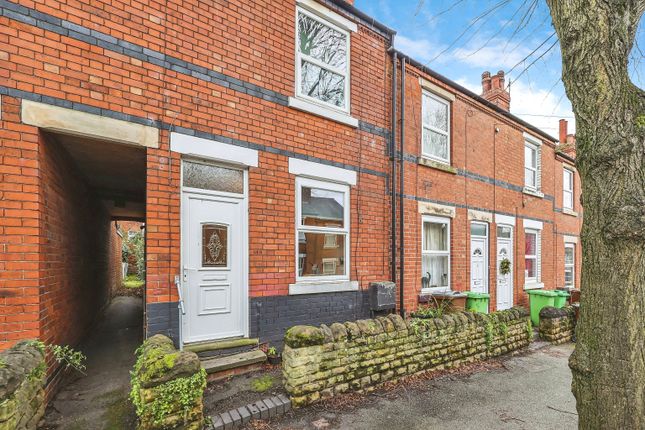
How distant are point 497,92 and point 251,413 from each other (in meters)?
11.6

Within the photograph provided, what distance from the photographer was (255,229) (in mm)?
5051

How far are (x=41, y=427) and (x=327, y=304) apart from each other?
3.79 m

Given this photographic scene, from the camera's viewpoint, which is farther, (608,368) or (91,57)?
(91,57)

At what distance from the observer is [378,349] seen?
15.0ft

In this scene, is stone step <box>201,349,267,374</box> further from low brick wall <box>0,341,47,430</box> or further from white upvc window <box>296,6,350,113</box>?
white upvc window <box>296,6,350,113</box>

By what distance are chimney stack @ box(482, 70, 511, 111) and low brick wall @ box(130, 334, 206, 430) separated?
1165cm

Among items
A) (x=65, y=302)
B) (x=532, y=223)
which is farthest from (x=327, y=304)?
(x=532, y=223)

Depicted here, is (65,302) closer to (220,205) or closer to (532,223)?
(220,205)

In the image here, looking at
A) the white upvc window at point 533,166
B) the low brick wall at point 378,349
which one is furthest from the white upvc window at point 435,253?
the white upvc window at point 533,166

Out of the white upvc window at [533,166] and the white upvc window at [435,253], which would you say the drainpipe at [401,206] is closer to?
the white upvc window at [435,253]

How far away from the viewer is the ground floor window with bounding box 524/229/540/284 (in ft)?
36.4

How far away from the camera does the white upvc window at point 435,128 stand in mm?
7960

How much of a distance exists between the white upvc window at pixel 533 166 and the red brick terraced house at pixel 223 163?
4316 millimetres

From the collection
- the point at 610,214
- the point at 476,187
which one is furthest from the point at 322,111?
the point at 476,187
